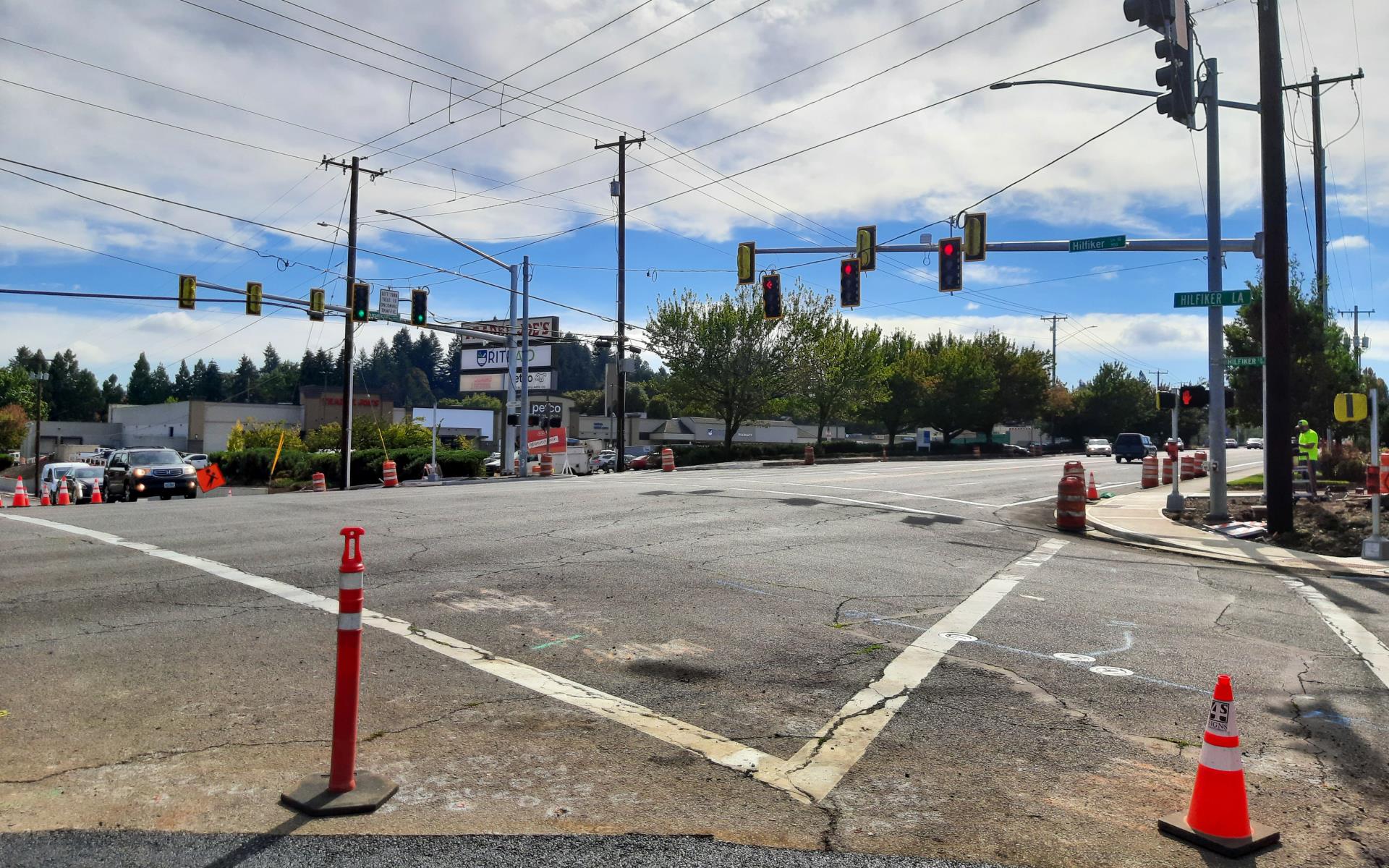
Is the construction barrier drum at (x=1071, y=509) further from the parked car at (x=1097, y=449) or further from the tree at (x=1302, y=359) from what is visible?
the parked car at (x=1097, y=449)

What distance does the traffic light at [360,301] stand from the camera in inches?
1268

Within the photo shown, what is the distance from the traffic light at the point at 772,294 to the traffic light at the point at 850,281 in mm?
3393

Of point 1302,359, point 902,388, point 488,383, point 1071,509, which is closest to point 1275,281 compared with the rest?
point 1071,509

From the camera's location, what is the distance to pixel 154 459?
25781 millimetres

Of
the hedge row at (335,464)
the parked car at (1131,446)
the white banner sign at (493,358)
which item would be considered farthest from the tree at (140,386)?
the parked car at (1131,446)

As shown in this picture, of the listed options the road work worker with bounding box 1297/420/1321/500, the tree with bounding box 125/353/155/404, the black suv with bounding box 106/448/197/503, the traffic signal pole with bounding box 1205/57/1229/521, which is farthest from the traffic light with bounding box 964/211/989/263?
the tree with bounding box 125/353/155/404

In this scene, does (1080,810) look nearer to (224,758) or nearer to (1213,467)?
(224,758)

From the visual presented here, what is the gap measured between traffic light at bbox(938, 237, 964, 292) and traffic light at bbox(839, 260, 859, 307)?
2384 mm

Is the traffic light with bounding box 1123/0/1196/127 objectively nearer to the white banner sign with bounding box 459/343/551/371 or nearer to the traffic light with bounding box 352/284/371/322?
the traffic light with bounding box 352/284/371/322

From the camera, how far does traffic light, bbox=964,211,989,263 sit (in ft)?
70.5

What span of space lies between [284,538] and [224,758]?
25.3 ft

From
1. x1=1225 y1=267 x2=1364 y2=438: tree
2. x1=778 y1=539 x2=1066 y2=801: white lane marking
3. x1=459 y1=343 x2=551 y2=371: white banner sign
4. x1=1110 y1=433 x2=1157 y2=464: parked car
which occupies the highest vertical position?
x1=459 y1=343 x2=551 y2=371: white banner sign

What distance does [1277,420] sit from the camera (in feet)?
50.2

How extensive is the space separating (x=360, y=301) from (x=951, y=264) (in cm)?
2011
